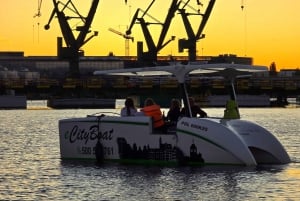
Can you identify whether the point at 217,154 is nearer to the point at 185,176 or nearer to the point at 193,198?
the point at 185,176

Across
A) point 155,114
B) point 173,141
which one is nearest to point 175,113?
point 155,114

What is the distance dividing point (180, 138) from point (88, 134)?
174 inches

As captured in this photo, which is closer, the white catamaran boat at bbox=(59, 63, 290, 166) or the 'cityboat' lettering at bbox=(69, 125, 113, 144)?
the white catamaran boat at bbox=(59, 63, 290, 166)

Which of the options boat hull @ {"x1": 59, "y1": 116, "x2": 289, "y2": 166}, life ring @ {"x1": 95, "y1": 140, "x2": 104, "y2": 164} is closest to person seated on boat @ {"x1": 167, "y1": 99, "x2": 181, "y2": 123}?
boat hull @ {"x1": 59, "y1": 116, "x2": 289, "y2": 166}

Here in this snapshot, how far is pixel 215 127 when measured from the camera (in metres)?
31.6

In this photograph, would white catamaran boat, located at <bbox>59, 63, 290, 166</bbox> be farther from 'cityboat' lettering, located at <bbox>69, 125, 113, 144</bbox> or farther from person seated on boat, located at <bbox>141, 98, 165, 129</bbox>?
person seated on boat, located at <bbox>141, 98, 165, 129</bbox>

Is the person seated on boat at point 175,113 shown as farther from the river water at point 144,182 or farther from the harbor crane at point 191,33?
the harbor crane at point 191,33

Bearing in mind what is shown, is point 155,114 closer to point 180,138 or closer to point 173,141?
point 173,141

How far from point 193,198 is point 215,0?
15772 cm

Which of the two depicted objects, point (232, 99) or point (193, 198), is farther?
point (232, 99)

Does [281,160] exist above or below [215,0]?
below

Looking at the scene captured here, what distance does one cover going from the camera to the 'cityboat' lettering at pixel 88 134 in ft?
115

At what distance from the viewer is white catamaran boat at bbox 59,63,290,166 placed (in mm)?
31852

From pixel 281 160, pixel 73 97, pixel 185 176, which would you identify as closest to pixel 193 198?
pixel 185 176
